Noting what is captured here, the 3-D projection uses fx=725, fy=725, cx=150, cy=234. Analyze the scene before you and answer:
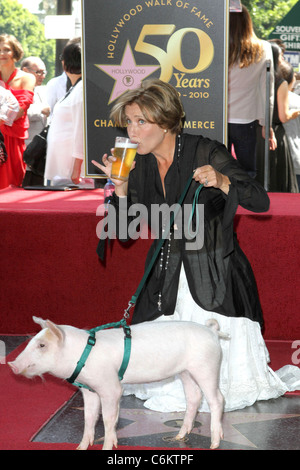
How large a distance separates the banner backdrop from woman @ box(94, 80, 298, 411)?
1494 millimetres

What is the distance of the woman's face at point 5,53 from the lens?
6830 mm

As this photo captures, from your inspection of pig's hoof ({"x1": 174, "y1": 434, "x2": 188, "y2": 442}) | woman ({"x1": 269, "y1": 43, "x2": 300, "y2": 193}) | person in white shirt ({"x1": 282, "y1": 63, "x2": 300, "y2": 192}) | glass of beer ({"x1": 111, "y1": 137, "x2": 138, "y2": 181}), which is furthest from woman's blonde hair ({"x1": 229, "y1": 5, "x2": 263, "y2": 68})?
pig's hoof ({"x1": 174, "y1": 434, "x2": 188, "y2": 442})

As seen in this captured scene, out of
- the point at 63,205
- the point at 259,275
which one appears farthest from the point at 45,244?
the point at 259,275

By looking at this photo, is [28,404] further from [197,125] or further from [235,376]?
[197,125]

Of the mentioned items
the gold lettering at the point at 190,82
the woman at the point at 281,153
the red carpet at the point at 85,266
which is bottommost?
the red carpet at the point at 85,266

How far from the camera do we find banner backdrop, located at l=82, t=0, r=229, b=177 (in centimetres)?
465

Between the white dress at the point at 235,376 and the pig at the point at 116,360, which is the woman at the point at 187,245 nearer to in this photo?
the white dress at the point at 235,376

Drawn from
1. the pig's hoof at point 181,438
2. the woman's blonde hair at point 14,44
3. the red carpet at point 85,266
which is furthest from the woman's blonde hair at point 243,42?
the pig's hoof at point 181,438

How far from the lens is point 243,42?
578cm

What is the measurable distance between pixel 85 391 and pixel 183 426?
0.57 m

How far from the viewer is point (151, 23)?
4.70 m

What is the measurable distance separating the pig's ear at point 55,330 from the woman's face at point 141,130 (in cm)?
91

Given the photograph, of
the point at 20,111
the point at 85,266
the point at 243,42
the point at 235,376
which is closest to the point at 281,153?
the point at 243,42
